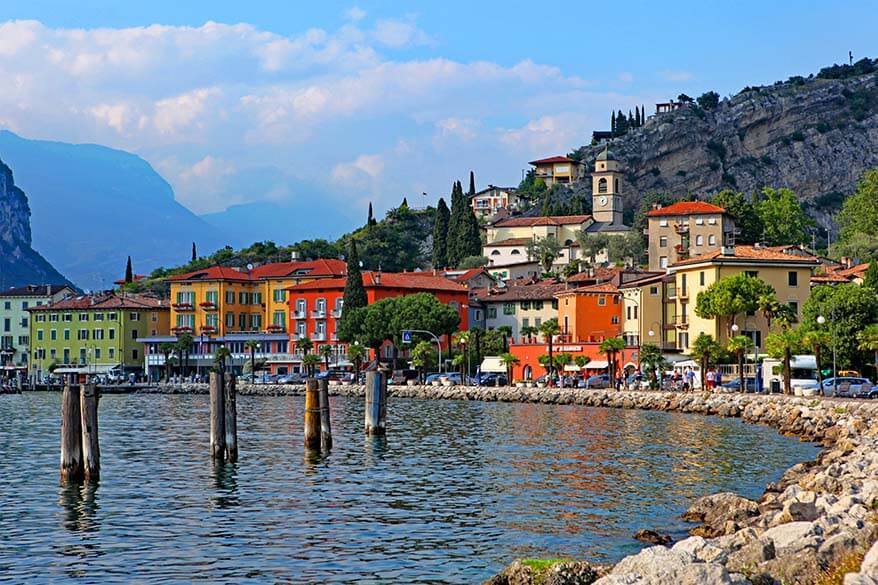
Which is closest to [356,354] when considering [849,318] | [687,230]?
[687,230]

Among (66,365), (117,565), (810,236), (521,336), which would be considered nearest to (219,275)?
(66,365)

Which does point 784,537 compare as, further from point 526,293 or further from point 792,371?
point 526,293

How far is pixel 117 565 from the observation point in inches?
1010

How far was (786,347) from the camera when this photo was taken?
246 feet

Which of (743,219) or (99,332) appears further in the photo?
(99,332)

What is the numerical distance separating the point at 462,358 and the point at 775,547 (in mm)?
101719

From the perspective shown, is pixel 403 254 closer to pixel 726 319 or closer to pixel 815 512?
pixel 726 319

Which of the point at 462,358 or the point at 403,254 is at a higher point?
the point at 403,254

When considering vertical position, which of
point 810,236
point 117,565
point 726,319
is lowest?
point 117,565

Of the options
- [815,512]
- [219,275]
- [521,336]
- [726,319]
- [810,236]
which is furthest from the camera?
[810,236]

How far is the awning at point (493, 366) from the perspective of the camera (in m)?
121

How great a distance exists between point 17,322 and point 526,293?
71846mm

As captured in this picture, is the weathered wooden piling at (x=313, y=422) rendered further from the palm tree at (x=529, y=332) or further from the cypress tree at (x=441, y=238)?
the cypress tree at (x=441, y=238)

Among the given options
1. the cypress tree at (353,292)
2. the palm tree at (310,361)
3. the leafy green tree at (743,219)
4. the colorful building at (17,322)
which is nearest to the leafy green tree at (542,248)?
the leafy green tree at (743,219)
